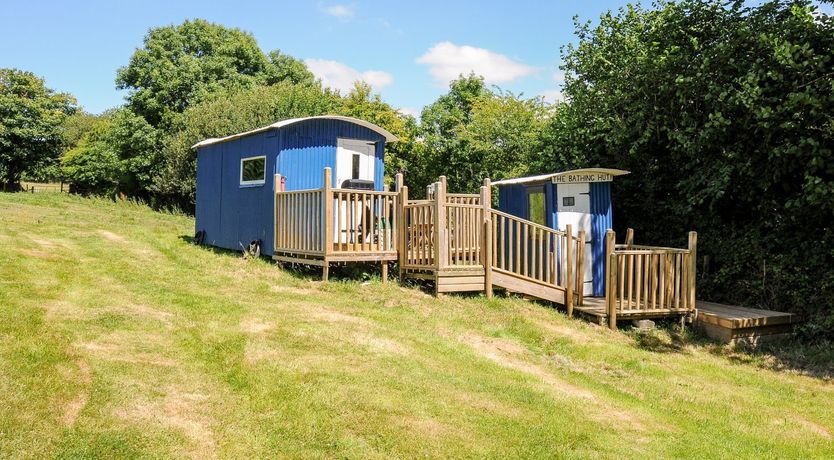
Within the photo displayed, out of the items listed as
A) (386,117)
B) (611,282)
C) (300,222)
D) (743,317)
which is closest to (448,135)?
(386,117)

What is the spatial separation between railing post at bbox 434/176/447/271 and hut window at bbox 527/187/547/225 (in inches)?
78.7

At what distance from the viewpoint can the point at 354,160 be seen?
11.8m

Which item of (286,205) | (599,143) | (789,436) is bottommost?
(789,436)

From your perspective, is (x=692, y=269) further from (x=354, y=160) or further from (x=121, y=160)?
(x=121, y=160)

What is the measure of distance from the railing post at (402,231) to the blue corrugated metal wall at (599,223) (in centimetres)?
317

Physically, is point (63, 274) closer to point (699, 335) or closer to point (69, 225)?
point (69, 225)

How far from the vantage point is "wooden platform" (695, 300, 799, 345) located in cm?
848

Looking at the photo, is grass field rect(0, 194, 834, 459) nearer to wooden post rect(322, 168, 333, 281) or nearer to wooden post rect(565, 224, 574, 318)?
wooden post rect(565, 224, 574, 318)

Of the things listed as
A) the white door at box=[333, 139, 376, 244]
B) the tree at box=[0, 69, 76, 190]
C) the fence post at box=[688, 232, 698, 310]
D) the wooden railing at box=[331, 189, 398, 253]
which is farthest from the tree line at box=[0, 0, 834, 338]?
the tree at box=[0, 69, 76, 190]

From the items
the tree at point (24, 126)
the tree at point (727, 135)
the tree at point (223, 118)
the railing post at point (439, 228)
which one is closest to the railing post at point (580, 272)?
the railing post at point (439, 228)

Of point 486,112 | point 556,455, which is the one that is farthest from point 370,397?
point 486,112

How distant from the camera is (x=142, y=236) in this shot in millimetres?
13969

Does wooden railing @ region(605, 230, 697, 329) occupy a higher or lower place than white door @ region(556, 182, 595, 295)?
lower

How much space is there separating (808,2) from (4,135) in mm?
35155
